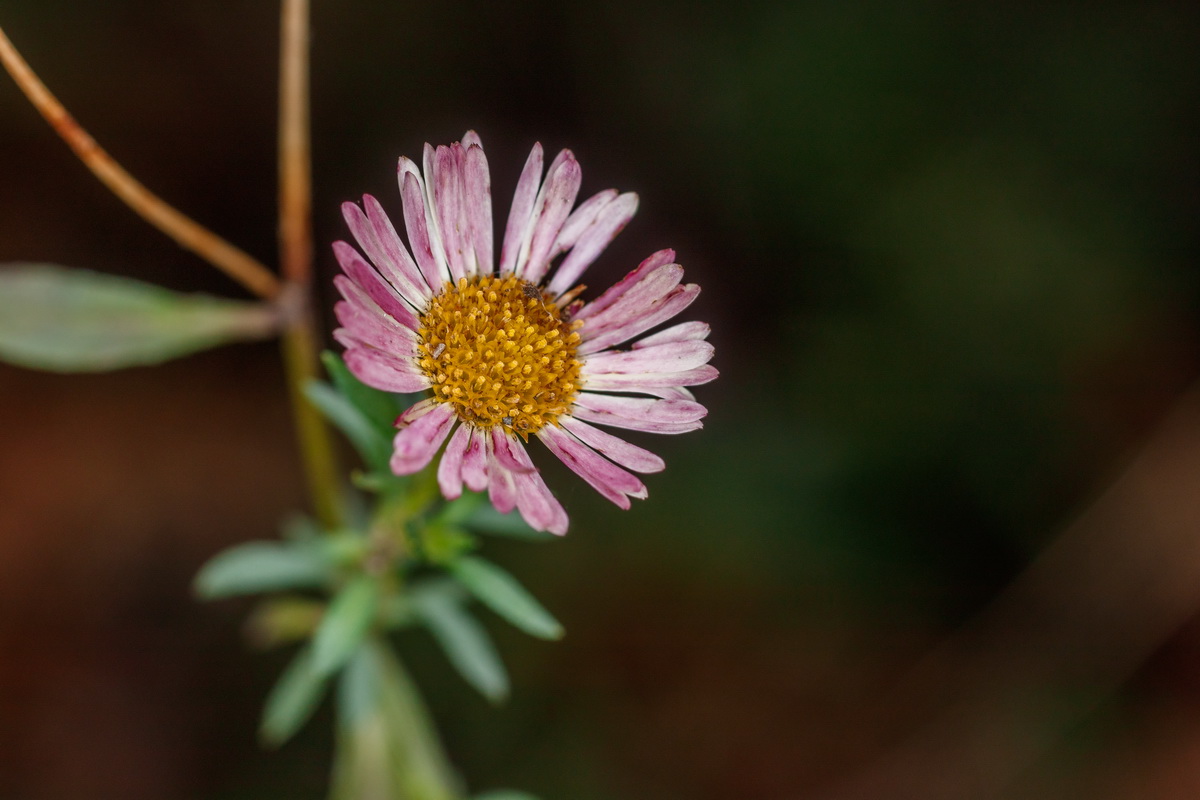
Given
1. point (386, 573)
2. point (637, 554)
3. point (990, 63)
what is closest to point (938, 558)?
point (637, 554)

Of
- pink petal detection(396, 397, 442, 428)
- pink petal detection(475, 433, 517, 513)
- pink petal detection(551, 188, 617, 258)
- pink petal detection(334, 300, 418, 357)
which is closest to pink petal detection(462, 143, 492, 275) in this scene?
pink petal detection(551, 188, 617, 258)

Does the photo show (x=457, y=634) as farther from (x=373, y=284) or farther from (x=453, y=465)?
(x=373, y=284)

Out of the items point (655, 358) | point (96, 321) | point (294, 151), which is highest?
point (294, 151)

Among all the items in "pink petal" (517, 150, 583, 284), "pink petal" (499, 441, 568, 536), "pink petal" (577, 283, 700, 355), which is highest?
"pink petal" (517, 150, 583, 284)

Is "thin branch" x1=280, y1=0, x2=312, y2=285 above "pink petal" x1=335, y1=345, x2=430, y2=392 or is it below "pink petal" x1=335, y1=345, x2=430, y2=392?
above

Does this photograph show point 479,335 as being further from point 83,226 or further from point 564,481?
point 83,226

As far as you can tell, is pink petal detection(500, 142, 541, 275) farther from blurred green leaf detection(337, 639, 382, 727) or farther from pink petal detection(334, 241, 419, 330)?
blurred green leaf detection(337, 639, 382, 727)

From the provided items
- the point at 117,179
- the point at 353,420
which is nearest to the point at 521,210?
the point at 353,420

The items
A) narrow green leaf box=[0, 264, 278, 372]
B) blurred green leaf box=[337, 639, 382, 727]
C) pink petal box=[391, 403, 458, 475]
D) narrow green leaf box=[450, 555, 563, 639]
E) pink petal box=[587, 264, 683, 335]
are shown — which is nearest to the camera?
pink petal box=[391, 403, 458, 475]
